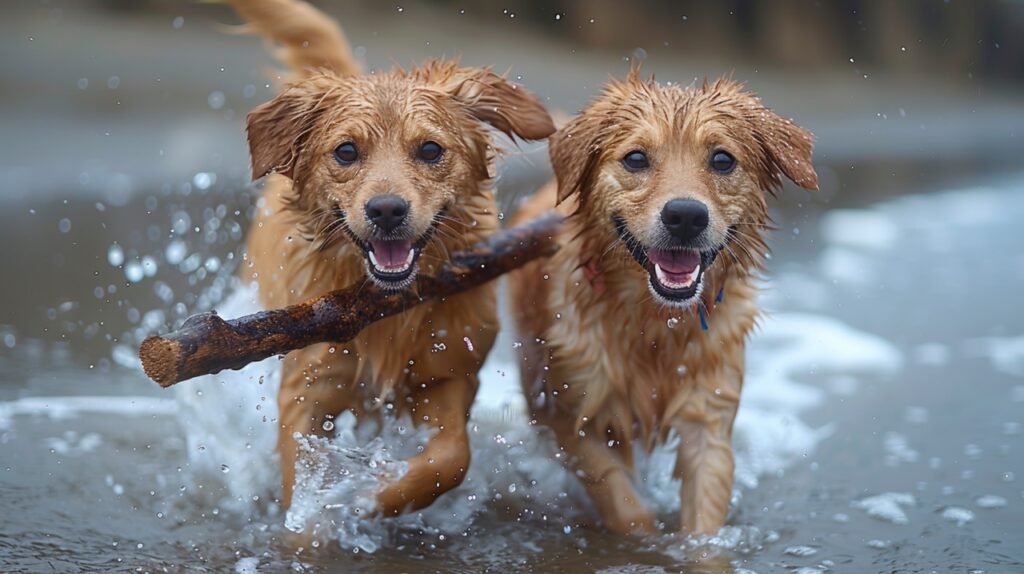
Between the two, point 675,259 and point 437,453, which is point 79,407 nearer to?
point 437,453

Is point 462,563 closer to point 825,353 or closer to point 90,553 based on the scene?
point 90,553

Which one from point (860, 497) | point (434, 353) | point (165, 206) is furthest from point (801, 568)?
point (165, 206)

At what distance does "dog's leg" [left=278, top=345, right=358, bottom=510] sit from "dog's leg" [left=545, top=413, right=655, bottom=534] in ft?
2.50

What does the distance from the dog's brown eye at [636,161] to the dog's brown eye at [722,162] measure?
8.0 inches

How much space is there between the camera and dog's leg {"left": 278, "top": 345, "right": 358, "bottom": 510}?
14.7 ft

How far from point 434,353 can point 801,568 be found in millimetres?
1337

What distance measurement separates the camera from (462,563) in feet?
13.7

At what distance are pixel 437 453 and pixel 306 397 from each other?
1.59 feet

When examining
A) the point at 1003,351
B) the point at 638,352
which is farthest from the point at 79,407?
the point at 1003,351

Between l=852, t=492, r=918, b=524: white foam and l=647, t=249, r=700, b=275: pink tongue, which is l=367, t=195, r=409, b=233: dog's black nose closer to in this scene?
l=647, t=249, r=700, b=275: pink tongue

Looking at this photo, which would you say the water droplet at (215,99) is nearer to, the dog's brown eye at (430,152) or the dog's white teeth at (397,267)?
the dog's brown eye at (430,152)

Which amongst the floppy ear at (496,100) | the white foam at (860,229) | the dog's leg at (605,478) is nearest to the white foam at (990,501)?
the dog's leg at (605,478)

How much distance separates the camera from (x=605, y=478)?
15.0 ft

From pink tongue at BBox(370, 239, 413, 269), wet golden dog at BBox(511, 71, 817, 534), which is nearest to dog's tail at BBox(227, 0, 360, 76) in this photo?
wet golden dog at BBox(511, 71, 817, 534)
